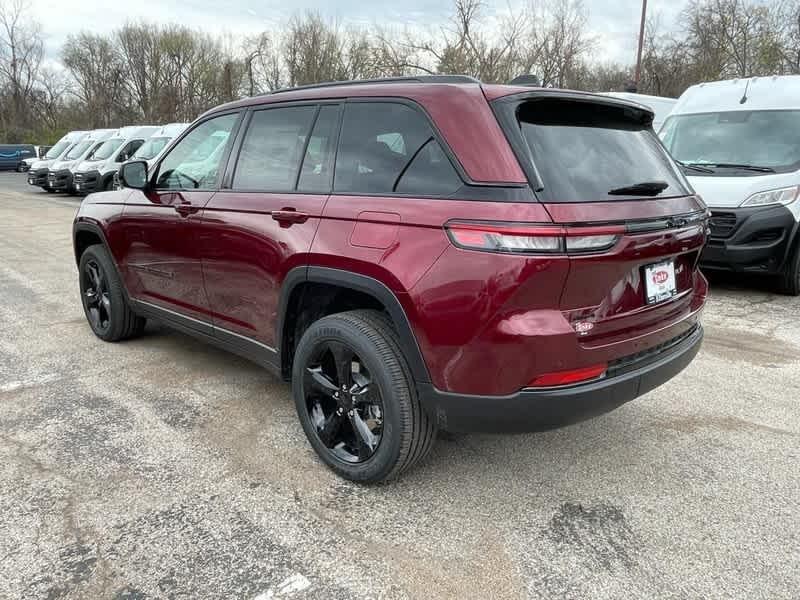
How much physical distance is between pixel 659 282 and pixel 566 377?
2.13ft

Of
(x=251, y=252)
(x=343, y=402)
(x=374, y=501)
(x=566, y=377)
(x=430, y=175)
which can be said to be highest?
(x=430, y=175)

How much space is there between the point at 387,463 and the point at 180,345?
2.79 meters

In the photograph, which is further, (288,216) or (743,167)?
(743,167)

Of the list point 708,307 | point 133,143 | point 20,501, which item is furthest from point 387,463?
point 133,143

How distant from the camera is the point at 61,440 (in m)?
3.17

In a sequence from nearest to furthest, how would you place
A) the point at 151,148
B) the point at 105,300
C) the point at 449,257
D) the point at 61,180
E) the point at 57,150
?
the point at 449,257, the point at 105,300, the point at 151,148, the point at 61,180, the point at 57,150

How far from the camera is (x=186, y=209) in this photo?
11.8 ft

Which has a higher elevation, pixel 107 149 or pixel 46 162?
pixel 107 149

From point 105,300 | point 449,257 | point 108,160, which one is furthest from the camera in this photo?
point 108,160

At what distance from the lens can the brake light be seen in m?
2.23

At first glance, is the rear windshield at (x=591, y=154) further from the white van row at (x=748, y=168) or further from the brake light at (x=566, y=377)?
the white van row at (x=748, y=168)

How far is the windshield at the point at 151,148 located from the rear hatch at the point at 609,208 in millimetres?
15546

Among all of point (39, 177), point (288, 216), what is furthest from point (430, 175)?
point (39, 177)

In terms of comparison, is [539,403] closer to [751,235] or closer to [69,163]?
[751,235]
